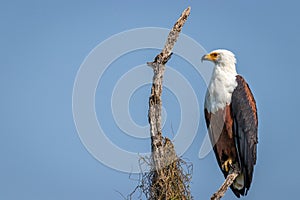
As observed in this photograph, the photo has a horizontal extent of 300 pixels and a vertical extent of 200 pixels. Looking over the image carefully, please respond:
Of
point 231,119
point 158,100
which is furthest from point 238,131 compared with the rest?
point 158,100

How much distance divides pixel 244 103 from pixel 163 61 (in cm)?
228

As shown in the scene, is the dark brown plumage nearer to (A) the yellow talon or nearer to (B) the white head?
(A) the yellow talon

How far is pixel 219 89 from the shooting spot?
805 cm

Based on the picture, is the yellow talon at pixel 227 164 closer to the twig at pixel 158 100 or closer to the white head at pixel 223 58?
the white head at pixel 223 58

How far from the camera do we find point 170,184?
622cm

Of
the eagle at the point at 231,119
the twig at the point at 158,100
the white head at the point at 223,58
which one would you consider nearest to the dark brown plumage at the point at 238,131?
the eagle at the point at 231,119

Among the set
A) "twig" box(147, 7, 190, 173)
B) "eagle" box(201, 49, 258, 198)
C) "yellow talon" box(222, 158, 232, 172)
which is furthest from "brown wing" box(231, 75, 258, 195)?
"twig" box(147, 7, 190, 173)

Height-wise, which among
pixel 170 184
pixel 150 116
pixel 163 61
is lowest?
pixel 170 184

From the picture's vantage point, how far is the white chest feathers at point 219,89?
8.03m

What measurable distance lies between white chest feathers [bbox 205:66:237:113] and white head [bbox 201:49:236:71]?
7 centimetres

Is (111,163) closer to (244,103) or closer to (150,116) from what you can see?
(150,116)

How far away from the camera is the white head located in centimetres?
820

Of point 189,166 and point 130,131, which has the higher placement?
point 130,131

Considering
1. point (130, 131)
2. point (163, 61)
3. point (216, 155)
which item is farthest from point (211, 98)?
point (163, 61)
